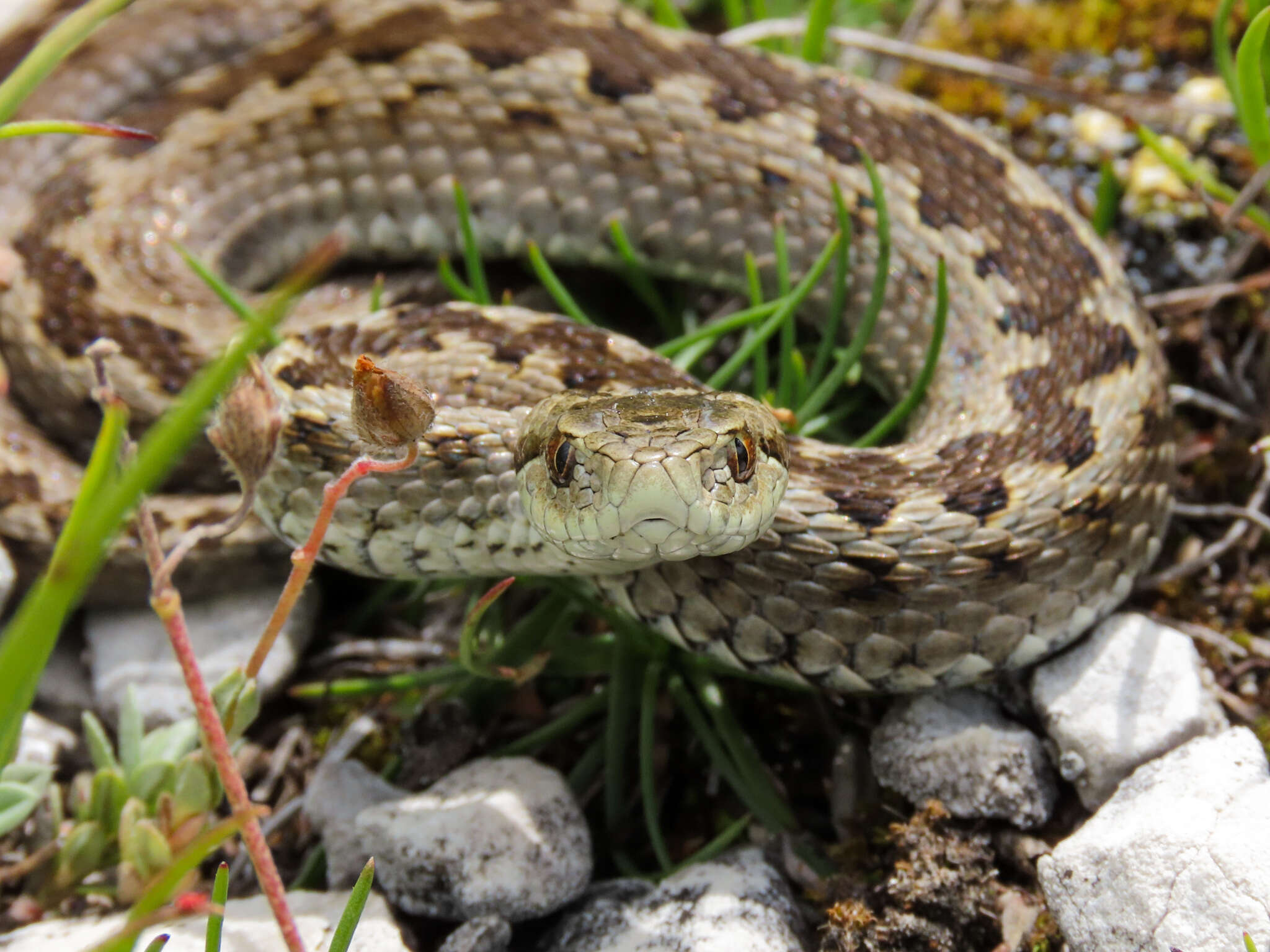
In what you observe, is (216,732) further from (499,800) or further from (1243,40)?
(1243,40)

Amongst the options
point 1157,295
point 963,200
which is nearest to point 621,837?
point 963,200

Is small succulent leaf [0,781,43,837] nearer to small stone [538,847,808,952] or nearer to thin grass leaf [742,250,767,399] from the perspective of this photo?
small stone [538,847,808,952]

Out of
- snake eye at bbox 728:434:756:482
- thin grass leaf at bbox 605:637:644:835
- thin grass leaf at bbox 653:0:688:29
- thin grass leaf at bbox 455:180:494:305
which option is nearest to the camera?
snake eye at bbox 728:434:756:482

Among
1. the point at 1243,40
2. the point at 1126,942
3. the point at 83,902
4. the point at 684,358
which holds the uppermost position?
the point at 1243,40

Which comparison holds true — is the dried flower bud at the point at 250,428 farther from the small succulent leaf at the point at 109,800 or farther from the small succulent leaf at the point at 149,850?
the small succulent leaf at the point at 109,800

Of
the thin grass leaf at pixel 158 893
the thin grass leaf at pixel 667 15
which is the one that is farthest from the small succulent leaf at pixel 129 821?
the thin grass leaf at pixel 667 15

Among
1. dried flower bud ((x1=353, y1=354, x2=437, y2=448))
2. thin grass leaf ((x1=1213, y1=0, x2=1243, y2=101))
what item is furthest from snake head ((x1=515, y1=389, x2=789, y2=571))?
thin grass leaf ((x1=1213, y1=0, x2=1243, y2=101))
